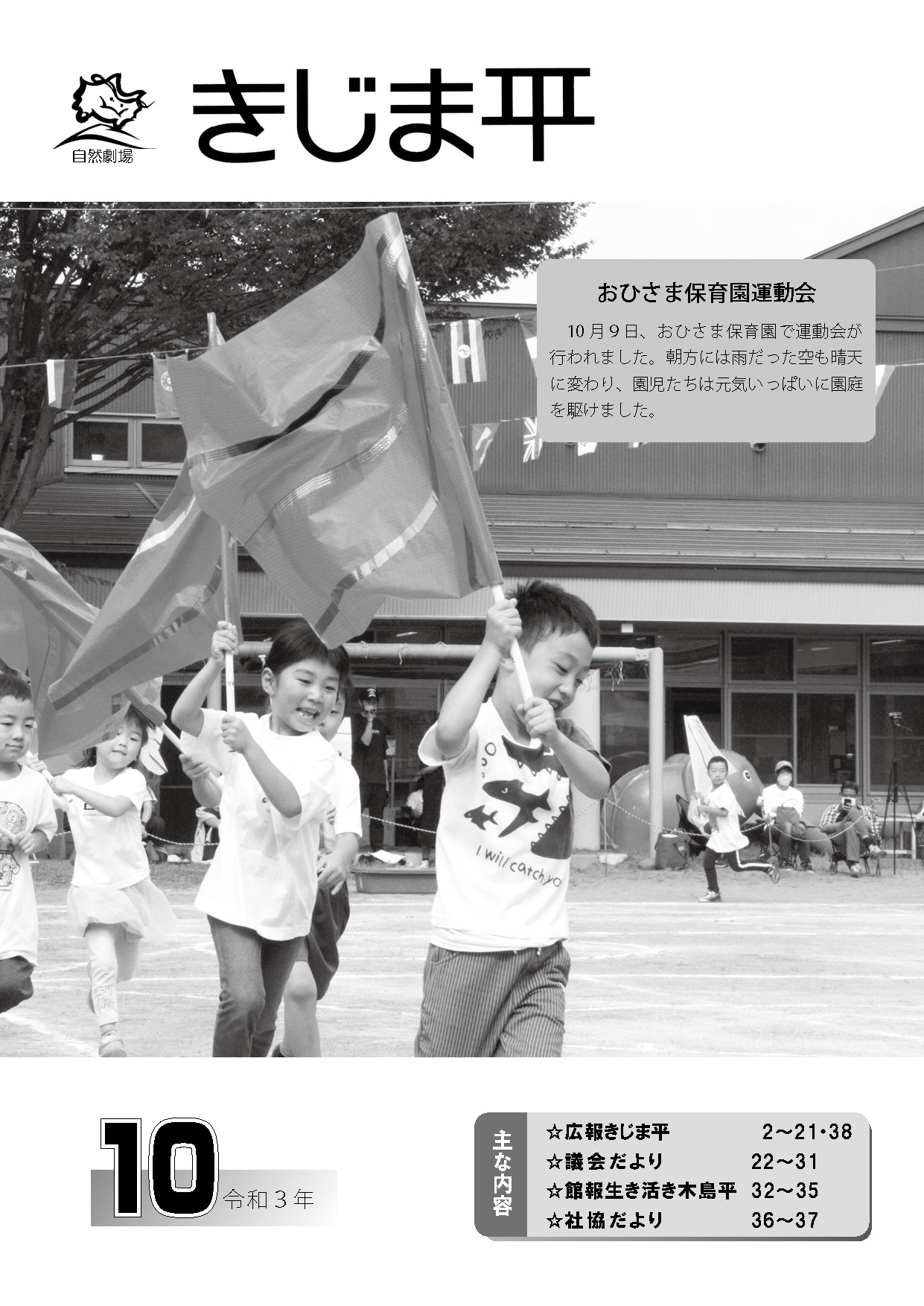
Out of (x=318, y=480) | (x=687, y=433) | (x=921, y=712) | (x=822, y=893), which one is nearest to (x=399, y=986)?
(x=687, y=433)

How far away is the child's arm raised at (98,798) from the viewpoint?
6.20m

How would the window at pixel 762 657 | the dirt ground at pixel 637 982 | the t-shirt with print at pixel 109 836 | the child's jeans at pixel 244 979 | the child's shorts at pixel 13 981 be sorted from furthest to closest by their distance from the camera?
the window at pixel 762 657 < the dirt ground at pixel 637 982 < the t-shirt with print at pixel 109 836 < the child's shorts at pixel 13 981 < the child's jeans at pixel 244 979

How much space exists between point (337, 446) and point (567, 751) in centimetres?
111

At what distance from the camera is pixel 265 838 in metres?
4.74

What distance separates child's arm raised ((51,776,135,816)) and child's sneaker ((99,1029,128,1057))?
0.82 m

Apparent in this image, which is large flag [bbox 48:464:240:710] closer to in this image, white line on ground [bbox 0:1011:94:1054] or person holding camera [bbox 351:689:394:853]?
white line on ground [bbox 0:1011:94:1054]

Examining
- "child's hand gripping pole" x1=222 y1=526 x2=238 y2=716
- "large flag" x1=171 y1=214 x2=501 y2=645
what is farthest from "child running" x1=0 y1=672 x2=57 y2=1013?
"large flag" x1=171 y1=214 x2=501 y2=645

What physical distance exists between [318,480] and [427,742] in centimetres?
87

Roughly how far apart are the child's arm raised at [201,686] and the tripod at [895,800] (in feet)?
43.1

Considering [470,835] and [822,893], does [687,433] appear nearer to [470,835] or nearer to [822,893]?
[470,835]

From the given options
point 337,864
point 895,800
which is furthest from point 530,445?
point 337,864

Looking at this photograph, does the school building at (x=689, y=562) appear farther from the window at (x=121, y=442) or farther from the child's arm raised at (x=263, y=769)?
the child's arm raised at (x=263, y=769)

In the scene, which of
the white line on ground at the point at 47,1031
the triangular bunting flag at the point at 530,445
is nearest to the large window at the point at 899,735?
the triangular bunting flag at the point at 530,445

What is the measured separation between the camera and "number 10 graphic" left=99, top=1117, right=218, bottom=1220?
10.8 ft
